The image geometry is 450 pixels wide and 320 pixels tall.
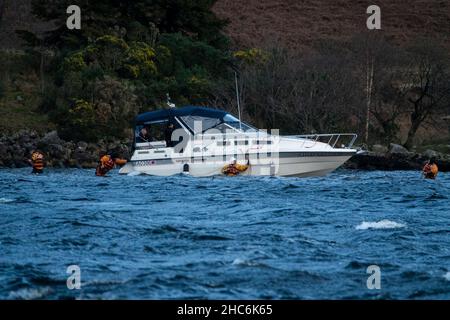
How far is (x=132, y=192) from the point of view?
94.1 feet

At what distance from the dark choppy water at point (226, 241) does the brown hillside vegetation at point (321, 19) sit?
5687cm

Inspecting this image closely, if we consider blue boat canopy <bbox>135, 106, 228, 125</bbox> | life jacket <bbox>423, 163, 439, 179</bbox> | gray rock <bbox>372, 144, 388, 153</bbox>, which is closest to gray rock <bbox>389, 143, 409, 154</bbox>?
gray rock <bbox>372, 144, 388, 153</bbox>

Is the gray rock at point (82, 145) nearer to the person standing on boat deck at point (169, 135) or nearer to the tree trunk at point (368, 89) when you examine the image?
the person standing on boat deck at point (169, 135)

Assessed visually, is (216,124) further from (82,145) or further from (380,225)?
(82,145)

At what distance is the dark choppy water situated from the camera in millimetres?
14320

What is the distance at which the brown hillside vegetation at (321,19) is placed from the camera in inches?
3356

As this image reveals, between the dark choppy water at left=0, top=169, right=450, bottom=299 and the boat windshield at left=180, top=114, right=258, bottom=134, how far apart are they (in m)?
4.91

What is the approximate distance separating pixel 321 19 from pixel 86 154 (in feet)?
159

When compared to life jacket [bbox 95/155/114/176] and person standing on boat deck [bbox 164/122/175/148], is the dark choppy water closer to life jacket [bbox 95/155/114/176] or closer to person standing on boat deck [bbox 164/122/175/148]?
life jacket [bbox 95/155/114/176]

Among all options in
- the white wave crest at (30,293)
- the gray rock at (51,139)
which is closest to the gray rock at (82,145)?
the gray rock at (51,139)

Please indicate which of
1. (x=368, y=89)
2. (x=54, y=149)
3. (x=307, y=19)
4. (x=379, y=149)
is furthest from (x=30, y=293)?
(x=307, y=19)

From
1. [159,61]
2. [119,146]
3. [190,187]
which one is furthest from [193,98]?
[190,187]
